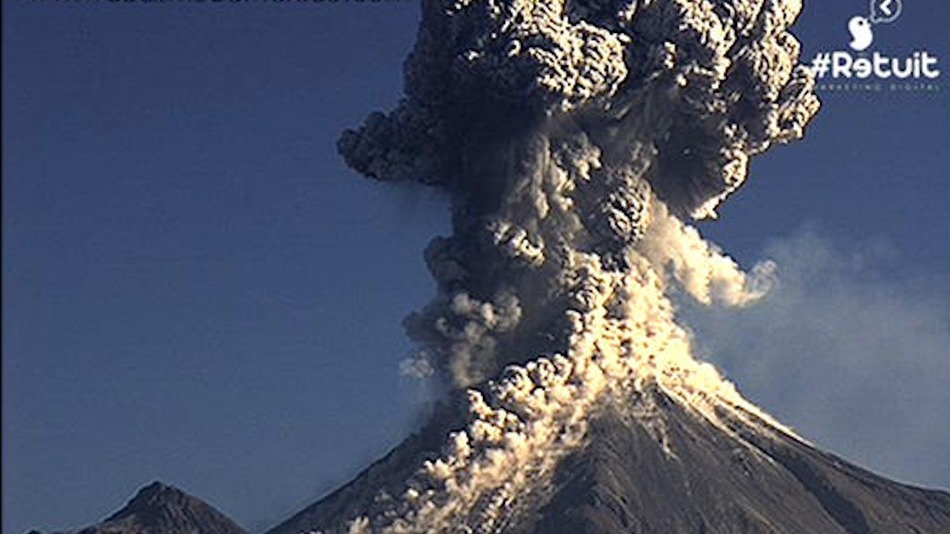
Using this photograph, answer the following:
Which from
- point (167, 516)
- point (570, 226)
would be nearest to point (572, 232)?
point (570, 226)

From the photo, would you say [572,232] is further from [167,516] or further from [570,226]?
[167,516]

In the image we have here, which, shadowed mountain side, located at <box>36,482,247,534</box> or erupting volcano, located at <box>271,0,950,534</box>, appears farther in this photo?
shadowed mountain side, located at <box>36,482,247,534</box>

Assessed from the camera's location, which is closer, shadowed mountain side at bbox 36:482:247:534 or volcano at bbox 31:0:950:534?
volcano at bbox 31:0:950:534

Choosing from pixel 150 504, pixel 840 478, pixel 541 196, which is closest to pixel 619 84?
pixel 541 196

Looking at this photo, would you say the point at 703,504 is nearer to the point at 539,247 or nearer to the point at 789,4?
the point at 539,247
